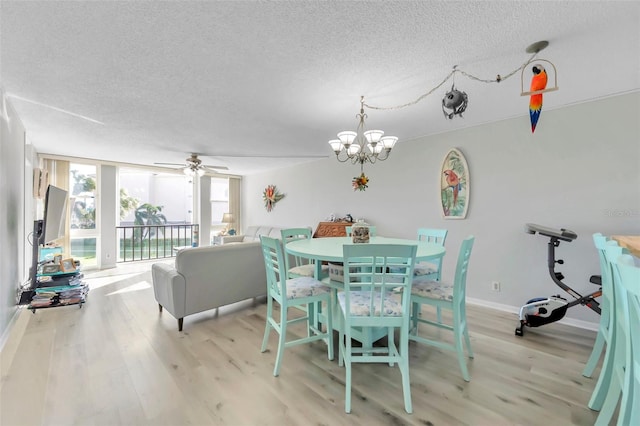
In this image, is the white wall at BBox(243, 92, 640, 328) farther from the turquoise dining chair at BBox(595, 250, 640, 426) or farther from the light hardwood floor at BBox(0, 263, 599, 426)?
the turquoise dining chair at BBox(595, 250, 640, 426)

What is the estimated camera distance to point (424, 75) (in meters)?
2.18

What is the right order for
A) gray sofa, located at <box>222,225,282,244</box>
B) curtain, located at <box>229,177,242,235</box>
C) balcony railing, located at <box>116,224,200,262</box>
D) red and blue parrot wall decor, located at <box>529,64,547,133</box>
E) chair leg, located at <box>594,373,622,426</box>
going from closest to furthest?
chair leg, located at <box>594,373,622,426</box>
red and blue parrot wall decor, located at <box>529,64,547,133</box>
gray sofa, located at <box>222,225,282,244</box>
balcony railing, located at <box>116,224,200,262</box>
curtain, located at <box>229,177,242,235</box>

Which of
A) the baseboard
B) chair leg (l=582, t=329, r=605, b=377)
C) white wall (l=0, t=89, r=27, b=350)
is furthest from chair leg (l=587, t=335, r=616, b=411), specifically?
white wall (l=0, t=89, r=27, b=350)

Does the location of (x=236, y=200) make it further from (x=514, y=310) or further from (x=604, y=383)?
(x=604, y=383)

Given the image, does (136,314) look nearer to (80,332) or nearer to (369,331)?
(80,332)

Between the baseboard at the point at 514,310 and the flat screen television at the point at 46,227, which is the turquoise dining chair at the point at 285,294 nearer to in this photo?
the baseboard at the point at 514,310

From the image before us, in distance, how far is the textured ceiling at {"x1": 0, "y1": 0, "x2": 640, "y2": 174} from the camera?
1.52 m

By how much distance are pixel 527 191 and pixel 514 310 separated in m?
1.39

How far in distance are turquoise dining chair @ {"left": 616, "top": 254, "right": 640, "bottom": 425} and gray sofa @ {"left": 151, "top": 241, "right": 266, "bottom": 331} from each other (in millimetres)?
3021

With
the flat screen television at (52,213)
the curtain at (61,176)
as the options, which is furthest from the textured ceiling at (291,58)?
the curtain at (61,176)

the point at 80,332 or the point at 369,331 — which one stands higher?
the point at 369,331

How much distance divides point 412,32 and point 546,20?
754 mm

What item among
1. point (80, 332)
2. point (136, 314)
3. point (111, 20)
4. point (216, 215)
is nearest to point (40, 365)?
point (80, 332)

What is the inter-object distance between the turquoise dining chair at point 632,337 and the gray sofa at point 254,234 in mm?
5141
